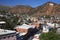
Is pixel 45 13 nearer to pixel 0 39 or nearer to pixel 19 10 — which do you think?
pixel 19 10

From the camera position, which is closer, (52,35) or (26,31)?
(52,35)

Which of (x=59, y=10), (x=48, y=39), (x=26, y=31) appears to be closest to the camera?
(x=48, y=39)

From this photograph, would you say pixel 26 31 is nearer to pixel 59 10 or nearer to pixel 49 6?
pixel 59 10

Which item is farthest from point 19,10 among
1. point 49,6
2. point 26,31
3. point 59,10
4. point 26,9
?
point 26,31

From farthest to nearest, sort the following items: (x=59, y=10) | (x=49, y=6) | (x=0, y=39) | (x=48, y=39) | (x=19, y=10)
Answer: (x=19, y=10), (x=49, y=6), (x=59, y=10), (x=48, y=39), (x=0, y=39)

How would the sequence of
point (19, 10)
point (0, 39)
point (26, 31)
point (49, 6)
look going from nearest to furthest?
1. point (0, 39)
2. point (26, 31)
3. point (49, 6)
4. point (19, 10)

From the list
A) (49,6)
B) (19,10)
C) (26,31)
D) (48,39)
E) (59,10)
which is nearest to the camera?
(48,39)

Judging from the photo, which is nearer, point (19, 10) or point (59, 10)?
point (59, 10)

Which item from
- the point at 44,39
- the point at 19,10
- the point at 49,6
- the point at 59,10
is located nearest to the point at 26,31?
the point at 44,39

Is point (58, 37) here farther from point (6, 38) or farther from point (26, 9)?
point (26, 9)
